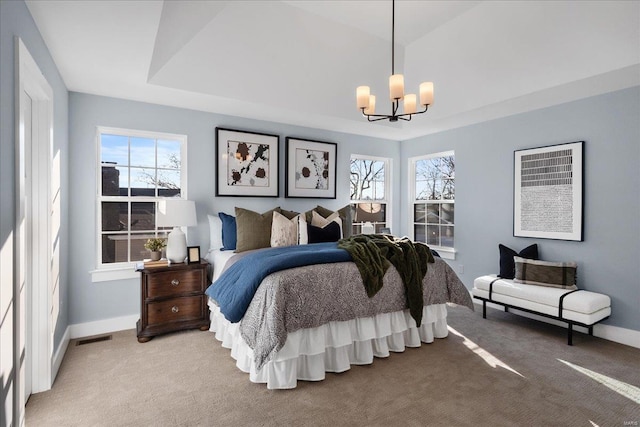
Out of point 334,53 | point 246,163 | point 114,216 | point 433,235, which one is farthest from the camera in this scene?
point 433,235

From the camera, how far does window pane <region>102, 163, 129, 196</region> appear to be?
3.62m

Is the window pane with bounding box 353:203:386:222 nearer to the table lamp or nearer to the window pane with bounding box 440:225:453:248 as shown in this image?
the window pane with bounding box 440:225:453:248

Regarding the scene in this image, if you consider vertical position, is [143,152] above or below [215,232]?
above

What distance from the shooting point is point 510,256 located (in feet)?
13.1

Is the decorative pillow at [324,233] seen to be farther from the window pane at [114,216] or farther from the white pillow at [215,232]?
the window pane at [114,216]

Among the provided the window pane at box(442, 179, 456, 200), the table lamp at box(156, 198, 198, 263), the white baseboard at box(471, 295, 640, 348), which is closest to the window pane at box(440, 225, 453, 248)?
the window pane at box(442, 179, 456, 200)

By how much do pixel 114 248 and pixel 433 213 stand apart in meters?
4.35

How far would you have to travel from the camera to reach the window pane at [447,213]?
5.08 m

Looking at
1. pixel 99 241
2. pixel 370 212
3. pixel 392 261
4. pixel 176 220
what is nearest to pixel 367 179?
pixel 370 212

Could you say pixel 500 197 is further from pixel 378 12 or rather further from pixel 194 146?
pixel 194 146

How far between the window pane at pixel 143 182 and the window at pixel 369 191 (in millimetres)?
2845

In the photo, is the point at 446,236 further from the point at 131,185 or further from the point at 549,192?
the point at 131,185

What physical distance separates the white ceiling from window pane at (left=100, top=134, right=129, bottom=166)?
0.46m

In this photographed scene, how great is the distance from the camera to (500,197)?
4.36 meters
